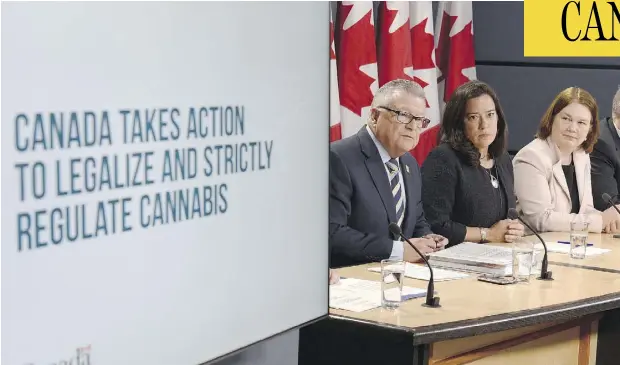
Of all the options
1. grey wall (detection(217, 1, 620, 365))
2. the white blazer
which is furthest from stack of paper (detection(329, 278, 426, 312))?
grey wall (detection(217, 1, 620, 365))

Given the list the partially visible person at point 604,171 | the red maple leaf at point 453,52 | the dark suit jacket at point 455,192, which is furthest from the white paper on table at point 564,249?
the red maple leaf at point 453,52

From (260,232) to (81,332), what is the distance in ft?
1.65

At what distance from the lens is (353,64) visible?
520 centimetres

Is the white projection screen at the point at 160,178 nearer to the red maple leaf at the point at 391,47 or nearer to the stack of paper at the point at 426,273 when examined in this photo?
the stack of paper at the point at 426,273

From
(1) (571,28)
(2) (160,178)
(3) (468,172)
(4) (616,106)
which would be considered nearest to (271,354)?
(2) (160,178)

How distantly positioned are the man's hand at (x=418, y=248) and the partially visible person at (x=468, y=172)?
0.52 meters

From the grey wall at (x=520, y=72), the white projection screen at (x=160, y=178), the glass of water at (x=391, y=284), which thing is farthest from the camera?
the grey wall at (x=520, y=72)

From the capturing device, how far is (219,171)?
5.69ft

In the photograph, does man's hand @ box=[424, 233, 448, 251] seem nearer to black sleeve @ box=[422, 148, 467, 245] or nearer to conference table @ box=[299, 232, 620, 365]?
conference table @ box=[299, 232, 620, 365]

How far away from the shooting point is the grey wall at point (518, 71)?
20.1ft

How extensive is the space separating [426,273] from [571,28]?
10.6ft

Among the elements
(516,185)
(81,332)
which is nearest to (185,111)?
(81,332)

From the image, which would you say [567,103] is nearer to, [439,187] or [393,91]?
[439,187]

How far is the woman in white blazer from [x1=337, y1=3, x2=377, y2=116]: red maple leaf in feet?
3.33
